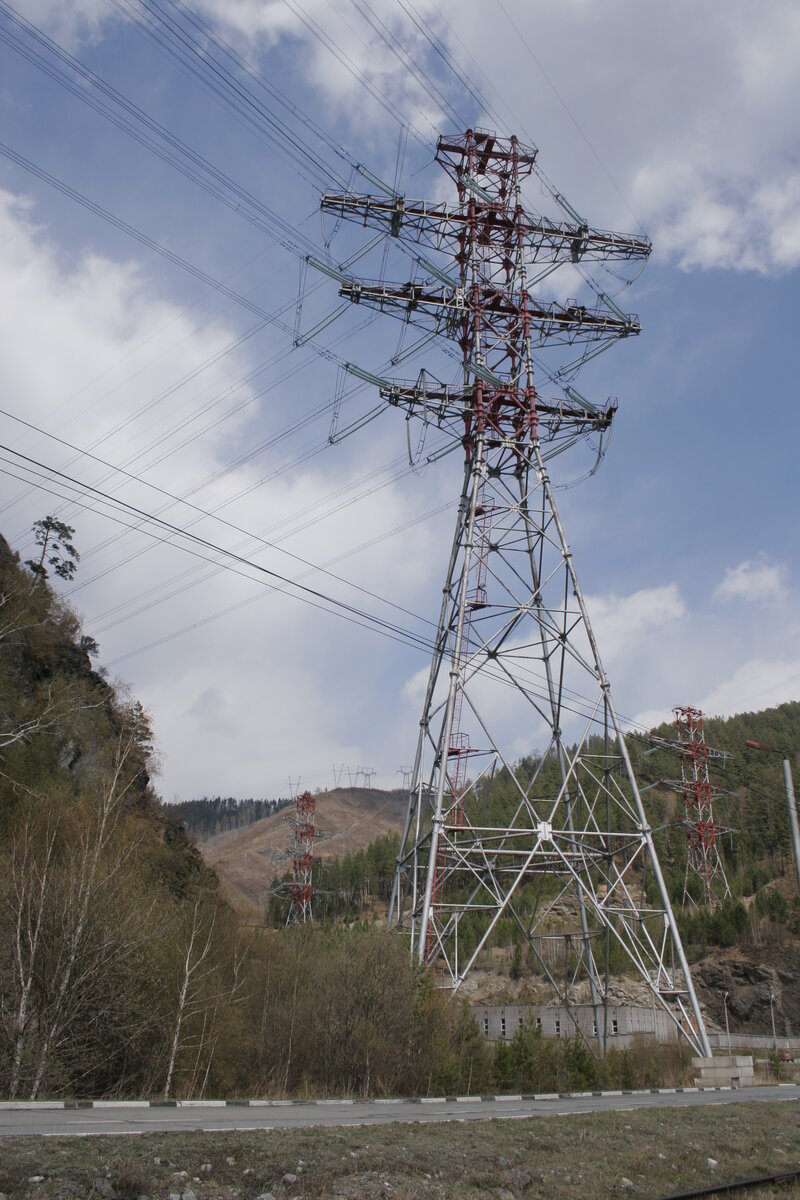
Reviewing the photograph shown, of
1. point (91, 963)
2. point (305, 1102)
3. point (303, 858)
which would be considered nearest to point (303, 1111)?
point (305, 1102)

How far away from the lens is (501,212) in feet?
95.2

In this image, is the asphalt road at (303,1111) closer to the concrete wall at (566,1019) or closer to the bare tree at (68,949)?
the bare tree at (68,949)

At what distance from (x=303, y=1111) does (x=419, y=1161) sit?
21.0 feet

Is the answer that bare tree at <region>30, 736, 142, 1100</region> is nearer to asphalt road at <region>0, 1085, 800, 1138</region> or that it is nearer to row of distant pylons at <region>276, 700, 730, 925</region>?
asphalt road at <region>0, 1085, 800, 1138</region>

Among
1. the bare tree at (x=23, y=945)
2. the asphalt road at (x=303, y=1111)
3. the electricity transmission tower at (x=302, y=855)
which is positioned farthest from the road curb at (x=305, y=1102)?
the electricity transmission tower at (x=302, y=855)

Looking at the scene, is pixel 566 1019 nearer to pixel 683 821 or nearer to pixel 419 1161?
pixel 683 821

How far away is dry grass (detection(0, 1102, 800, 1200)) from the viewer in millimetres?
6910

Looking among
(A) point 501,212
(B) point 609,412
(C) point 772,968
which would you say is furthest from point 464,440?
(C) point 772,968

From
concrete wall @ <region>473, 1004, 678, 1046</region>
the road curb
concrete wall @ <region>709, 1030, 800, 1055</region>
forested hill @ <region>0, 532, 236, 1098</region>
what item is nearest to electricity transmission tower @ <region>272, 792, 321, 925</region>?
concrete wall @ <region>473, 1004, 678, 1046</region>

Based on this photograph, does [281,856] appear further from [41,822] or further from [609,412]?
[609,412]

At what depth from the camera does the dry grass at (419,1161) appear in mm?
6910

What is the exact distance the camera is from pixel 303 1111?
1445cm

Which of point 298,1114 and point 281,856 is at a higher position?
point 281,856

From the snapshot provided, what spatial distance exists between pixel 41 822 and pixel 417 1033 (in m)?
13.1
